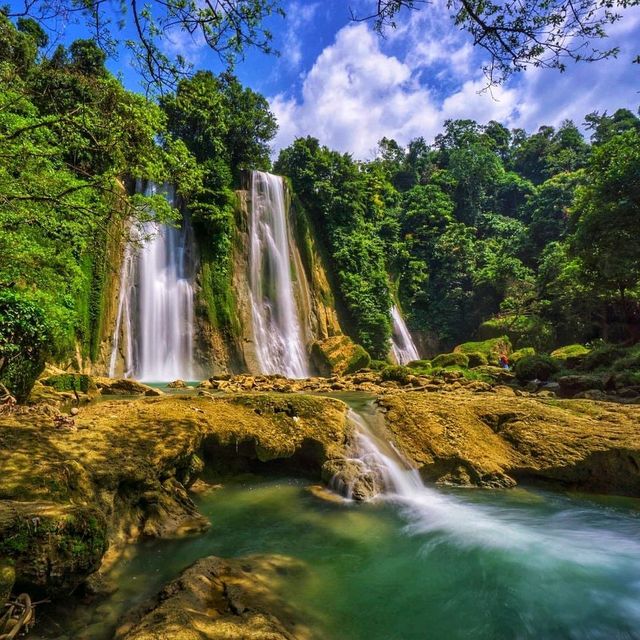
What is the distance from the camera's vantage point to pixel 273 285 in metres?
23.3

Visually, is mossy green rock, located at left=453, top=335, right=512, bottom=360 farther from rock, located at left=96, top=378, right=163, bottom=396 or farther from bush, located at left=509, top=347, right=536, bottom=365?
rock, located at left=96, top=378, right=163, bottom=396

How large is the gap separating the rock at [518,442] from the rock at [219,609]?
356 centimetres

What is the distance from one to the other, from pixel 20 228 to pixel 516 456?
29.9 ft

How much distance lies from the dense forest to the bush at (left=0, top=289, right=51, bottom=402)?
3 centimetres

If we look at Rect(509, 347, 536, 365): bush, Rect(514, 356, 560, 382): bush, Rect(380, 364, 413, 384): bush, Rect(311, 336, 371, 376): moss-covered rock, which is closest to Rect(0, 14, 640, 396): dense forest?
Rect(509, 347, 536, 365): bush

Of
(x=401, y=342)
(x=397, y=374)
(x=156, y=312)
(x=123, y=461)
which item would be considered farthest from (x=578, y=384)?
(x=401, y=342)

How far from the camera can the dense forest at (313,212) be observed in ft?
15.7

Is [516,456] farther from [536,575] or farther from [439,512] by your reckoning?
[536,575]

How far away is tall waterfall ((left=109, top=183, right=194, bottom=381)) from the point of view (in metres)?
17.8

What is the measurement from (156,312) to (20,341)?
12513 mm

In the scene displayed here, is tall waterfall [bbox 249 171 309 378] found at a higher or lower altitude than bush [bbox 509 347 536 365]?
higher

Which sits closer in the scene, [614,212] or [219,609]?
[219,609]

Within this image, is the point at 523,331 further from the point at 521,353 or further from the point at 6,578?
the point at 6,578

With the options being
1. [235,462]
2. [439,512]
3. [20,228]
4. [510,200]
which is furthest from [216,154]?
[510,200]
